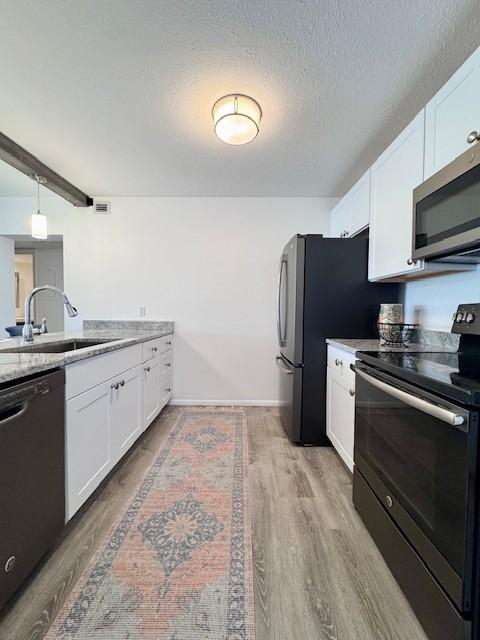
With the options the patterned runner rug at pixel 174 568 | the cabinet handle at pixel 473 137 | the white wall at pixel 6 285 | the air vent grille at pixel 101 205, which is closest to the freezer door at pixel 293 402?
the patterned runner rug at pixel 174 568

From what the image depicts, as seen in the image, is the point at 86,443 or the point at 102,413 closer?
the point at 86,443

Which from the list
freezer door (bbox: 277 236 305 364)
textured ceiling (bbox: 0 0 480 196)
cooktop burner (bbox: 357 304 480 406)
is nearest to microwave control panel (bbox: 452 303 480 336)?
cooktop burner (bbox: 357 304 480 406)

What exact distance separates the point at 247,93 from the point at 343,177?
147cm

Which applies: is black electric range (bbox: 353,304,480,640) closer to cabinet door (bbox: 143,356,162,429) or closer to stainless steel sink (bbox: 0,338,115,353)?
cabinet door (bbox: 143,356,162,429)

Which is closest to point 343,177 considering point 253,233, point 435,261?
point 253,233

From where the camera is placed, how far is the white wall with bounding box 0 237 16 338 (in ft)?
11.8

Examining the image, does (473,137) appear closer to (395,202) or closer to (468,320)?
(395,202)

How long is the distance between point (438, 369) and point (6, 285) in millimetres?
Answer: 4547

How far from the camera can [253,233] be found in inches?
133

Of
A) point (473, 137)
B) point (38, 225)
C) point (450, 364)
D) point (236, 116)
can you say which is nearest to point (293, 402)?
point (450, 364)

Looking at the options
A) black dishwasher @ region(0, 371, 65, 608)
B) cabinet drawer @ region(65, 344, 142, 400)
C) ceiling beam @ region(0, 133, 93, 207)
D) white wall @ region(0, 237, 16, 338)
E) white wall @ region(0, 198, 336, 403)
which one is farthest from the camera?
white wall @ region(0, 237, 16, 338)

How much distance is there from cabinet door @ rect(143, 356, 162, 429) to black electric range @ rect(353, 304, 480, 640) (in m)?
1.69

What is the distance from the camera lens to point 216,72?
160 cm

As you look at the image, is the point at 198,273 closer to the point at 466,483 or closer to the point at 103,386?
the point at 103,386
